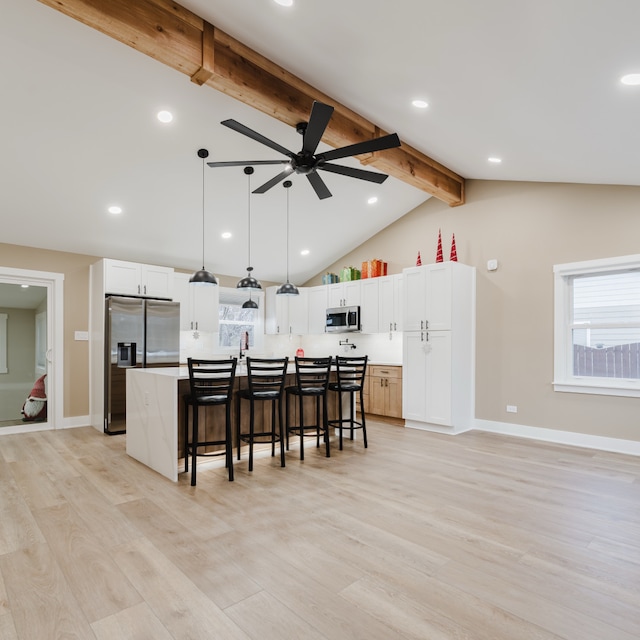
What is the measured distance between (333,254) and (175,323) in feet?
9.95

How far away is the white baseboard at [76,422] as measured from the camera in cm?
597

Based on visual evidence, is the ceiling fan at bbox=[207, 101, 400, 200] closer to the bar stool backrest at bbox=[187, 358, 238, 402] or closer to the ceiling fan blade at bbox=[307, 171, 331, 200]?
the ceiling fan blade at bbox=[307, 171, 331, 200]

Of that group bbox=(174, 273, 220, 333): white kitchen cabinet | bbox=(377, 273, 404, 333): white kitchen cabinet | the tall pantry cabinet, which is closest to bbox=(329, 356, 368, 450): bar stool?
the tall pantry cabinet

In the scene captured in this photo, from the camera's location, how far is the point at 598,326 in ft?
16.1

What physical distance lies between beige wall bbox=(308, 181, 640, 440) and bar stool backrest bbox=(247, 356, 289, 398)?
9.84 feet

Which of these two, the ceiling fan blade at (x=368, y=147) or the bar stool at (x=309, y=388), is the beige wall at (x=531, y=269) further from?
the ceiling fan blade at (x=368, y=147)

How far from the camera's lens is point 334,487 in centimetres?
351

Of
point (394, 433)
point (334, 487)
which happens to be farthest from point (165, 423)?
point (394, 433)

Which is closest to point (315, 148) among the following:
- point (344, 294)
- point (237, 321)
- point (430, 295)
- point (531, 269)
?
point (430, 295)

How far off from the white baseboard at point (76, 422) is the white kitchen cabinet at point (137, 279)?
1.85m

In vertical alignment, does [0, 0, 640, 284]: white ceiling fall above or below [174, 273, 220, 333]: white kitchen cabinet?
above

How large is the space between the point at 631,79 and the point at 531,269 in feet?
9.58

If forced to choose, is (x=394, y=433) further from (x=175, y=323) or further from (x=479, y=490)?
(x=175, y=323)

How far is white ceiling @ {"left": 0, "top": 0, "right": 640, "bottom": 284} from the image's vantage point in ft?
8.29
